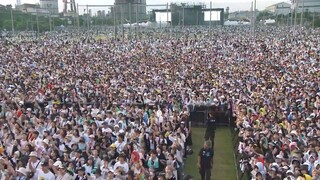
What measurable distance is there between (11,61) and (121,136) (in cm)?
1847

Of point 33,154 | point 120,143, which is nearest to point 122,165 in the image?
point 120,143

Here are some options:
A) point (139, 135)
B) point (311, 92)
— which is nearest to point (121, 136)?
point (139, 135)

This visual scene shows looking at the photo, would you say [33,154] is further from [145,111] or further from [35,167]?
[145,111]

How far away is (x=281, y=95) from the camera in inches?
570

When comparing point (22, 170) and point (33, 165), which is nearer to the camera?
point (22, 170)

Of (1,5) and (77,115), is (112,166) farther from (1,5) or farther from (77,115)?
(1,5)

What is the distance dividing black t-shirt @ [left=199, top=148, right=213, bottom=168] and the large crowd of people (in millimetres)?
504

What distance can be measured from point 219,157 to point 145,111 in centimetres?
273

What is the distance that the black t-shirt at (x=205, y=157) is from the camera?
8.60m

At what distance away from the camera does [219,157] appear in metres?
11.5

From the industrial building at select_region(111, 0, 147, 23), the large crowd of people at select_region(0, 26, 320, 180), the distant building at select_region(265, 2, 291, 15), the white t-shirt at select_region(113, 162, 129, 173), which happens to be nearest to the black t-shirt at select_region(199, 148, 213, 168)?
the large crowd of people at select_region(0, 26, 320, 180)

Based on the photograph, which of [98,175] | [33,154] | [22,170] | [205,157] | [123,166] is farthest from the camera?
[205,157]

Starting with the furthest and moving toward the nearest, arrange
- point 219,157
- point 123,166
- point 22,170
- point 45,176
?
1. point 219,157
2. point 123,166
3. point 22,170
4. point 45,176

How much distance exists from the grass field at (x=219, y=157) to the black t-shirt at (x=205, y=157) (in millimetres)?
1416
